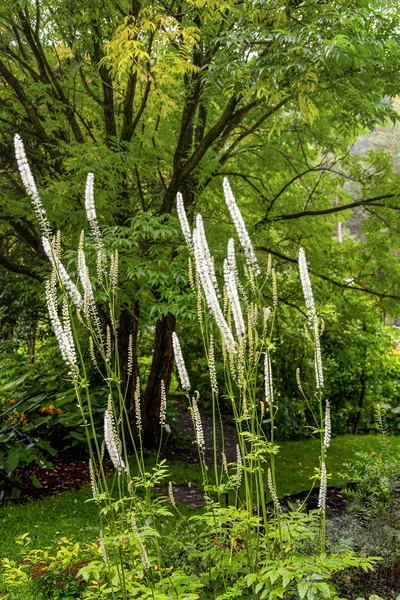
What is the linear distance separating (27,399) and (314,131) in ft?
15.6

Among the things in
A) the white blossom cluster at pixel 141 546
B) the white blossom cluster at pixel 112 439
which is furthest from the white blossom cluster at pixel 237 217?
the white blossom cluster at pixel 141 546

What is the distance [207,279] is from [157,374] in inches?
236

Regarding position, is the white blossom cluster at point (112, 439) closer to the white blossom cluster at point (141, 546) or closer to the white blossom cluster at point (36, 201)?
the white blossom cluster at point (141, 546)

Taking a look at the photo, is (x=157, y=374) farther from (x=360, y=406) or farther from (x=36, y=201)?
(x=36, y=201)

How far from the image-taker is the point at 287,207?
7230mm

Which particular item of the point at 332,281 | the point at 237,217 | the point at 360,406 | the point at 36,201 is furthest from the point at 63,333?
the point at 360,406

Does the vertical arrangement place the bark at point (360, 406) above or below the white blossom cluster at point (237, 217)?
below

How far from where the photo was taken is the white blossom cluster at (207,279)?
2064mm

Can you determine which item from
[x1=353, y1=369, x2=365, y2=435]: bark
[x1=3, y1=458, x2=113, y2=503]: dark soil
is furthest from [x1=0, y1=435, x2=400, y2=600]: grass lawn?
[x1=353, y1=369, x2=365, y2=435]: bark

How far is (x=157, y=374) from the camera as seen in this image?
7.93 m

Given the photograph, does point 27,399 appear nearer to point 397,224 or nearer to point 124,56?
point 124,56

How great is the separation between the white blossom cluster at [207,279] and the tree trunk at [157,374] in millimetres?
5536

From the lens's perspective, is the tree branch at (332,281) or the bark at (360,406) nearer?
the tree branch at (332,281)

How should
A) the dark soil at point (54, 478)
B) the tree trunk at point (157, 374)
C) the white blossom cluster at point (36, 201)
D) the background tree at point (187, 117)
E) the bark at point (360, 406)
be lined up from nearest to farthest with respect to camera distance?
the white blossom cluster at point (36, 201), the background tree at point (187, 117), the dark soil at point (54, 478), the tree trunk at point (157, 374), the bark at point (360, 406)
